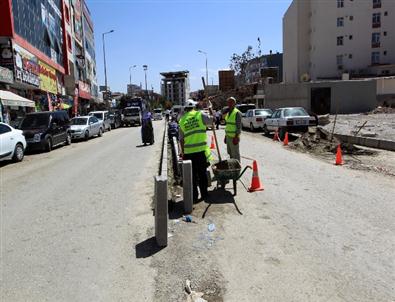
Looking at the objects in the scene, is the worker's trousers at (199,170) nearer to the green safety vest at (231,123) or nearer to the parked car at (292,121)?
the green safety vest at (231,123)

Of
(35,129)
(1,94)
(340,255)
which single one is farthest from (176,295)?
(1,94)

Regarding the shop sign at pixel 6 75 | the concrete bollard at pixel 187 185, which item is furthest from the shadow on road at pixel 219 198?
the shop sign at pixel 6 75

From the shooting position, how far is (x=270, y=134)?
2600 cm

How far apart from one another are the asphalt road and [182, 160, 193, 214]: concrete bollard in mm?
686

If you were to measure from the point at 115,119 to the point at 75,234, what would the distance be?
138ft

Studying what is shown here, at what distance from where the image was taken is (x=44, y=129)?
21094 millimetres

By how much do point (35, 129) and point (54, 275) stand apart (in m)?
17.4

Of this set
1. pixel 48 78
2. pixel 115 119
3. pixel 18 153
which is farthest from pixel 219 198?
pixel 115 119

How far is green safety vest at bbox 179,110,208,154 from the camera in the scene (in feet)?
25.4

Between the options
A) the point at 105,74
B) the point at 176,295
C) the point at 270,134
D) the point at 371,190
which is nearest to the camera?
the point at 176,295

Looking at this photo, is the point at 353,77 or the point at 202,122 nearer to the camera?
the point at 202,122

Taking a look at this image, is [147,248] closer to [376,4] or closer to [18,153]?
[18,153]

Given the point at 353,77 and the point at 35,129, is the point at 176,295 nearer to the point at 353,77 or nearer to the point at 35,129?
the point at 35,129

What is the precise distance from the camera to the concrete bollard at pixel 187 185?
7.33 metres
